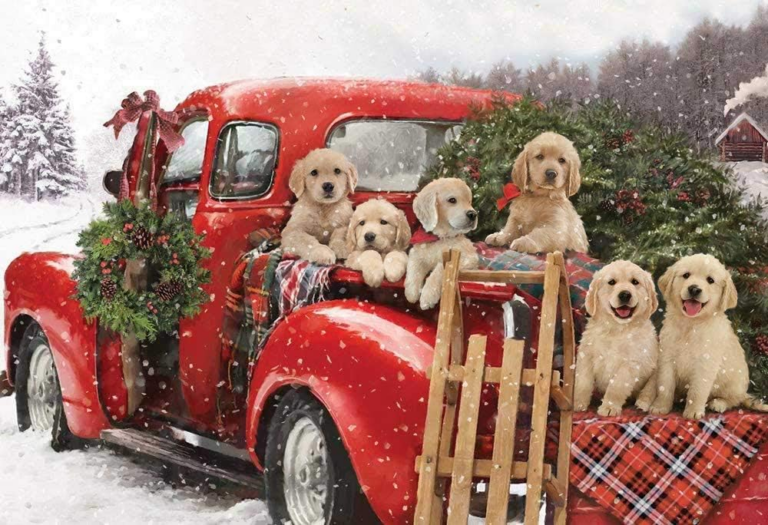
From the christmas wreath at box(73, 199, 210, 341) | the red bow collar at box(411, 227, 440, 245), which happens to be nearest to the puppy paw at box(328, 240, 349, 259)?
the red bow collar at box(411, 227, 440, 245)

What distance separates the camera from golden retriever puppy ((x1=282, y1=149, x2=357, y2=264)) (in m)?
4.75

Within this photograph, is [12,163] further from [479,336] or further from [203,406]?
[479,336]

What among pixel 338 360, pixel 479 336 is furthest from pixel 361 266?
pixel 479 336

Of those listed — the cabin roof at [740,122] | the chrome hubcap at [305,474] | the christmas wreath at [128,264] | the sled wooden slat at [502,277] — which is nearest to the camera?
the sled wooden slat at [502,277]

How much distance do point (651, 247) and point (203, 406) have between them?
7.96ft

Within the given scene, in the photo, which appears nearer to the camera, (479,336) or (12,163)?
(479,336)

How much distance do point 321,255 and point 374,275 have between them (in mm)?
571

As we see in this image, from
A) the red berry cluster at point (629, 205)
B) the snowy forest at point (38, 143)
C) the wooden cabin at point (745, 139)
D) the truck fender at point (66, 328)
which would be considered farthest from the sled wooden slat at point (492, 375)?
the snowy forest at point (38, 143)

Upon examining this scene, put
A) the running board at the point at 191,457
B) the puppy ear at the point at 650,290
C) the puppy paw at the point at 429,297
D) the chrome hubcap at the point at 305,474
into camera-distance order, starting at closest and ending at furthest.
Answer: the puppy ear at the point at 650,290 → the puppy paw at the point at 429,297 → the chrome hubcap at the point at 305,474 → the running board at the point at 191,457

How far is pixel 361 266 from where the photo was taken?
4.14 meters

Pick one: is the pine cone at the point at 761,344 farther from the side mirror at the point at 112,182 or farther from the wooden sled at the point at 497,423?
the side mirror at the point at 112,182

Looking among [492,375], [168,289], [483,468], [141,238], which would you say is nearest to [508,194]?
[492,375]

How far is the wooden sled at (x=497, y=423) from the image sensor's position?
3.48 meters

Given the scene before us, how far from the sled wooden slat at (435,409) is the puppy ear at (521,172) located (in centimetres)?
84
